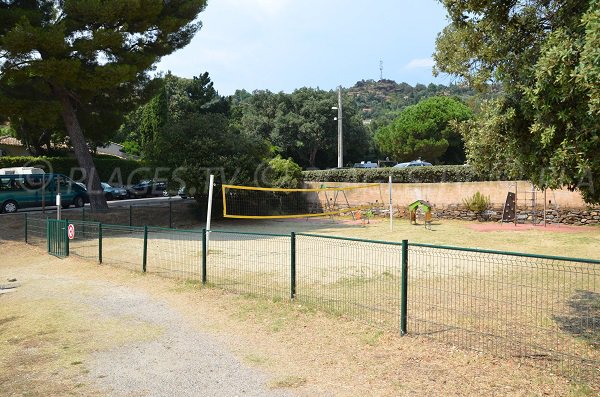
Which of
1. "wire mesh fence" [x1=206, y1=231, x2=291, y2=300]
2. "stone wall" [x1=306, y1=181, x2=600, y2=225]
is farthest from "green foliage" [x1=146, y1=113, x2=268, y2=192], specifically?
"stone wall" [x1=306, y1=181, x2=600, y2=225]

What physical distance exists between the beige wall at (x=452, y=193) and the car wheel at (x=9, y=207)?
1631cm

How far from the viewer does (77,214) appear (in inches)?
862

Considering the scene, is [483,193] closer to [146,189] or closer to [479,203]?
[479,203]

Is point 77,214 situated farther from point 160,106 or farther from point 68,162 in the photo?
point 160,106

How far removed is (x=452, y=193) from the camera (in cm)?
2342

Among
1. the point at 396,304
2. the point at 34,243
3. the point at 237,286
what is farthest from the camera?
the point at 34,243

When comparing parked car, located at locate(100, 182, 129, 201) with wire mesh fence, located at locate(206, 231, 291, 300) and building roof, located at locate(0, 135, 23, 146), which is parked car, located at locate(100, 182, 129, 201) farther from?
wire mesh fence, located at locate(206, 231, 291, 300)

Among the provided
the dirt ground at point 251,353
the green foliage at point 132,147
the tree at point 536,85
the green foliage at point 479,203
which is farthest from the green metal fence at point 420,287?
the green foliage at point 132,147

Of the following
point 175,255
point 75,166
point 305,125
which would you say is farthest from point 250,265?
point 305,125

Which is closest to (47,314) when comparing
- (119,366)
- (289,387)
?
(119,366)

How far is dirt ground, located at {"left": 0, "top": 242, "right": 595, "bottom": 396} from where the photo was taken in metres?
5.01

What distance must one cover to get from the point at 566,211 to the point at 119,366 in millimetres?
19607

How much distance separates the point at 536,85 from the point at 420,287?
4.96 metres

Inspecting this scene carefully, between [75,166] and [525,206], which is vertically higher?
[75,166]
